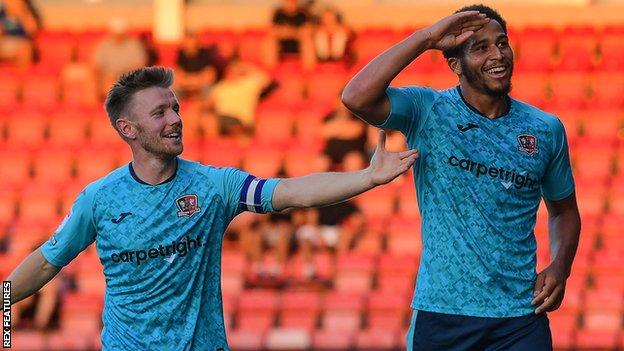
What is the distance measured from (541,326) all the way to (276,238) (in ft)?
25.1

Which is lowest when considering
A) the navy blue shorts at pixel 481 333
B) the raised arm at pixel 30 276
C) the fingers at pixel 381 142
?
the navy blue shorts at pixel 481 333

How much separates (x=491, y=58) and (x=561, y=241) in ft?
2.97

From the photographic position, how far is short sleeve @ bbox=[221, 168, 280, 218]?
216 inches

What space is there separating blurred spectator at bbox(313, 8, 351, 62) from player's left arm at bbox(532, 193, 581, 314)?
9.72 metres

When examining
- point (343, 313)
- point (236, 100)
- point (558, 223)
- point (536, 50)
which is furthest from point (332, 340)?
point (558, 223)

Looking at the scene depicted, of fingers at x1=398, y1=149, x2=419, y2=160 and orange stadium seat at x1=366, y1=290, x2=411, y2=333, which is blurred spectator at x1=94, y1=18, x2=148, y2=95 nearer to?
orange stadium seat at x1=366, y1=290, x2=411, y2=333

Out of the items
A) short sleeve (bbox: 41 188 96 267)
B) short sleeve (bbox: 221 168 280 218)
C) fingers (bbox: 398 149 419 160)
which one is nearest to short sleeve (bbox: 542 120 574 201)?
fingers (bbox: 398 149 419 160)

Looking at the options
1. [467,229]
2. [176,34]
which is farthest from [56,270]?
[176,34]

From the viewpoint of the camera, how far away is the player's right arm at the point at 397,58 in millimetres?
5246

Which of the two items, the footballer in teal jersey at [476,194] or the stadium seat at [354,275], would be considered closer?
the footballer in teal jersey at [476,194]

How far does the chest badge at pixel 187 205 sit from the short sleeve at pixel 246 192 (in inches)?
5.3

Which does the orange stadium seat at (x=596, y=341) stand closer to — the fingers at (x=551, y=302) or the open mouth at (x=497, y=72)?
the fingers at (x=551, y=302)

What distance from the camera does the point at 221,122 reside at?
14844 millimetres

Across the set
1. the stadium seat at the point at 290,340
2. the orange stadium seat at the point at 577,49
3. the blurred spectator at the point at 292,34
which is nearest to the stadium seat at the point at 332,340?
the stadium seat at the point at 290,340
